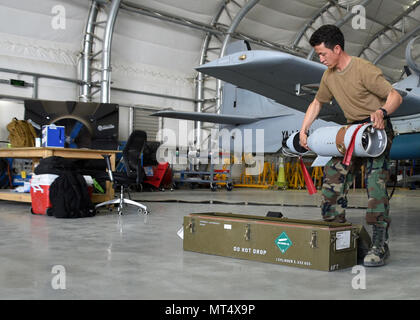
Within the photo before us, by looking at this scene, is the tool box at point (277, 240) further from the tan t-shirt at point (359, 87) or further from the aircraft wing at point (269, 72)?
the aircraft wing at point (269, 72)

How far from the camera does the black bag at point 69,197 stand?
499cm

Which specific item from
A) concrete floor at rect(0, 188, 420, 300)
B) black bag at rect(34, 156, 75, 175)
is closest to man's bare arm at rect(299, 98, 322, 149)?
concrete floor at rect(0, 188, 420, 300)

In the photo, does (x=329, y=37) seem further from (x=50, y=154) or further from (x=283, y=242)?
(x=50, y=154)

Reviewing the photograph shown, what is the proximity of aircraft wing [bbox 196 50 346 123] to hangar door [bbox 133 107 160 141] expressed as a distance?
8.89 m

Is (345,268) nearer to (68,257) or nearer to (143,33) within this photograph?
(68,257)

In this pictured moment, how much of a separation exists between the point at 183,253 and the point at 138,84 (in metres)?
11.0

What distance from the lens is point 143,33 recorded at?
1319 centimetres

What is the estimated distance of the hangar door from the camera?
13.3 metres

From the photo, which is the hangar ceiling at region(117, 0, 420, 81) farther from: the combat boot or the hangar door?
the combat boot

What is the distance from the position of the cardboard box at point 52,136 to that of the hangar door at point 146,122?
7.18m

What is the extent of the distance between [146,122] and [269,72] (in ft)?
32.5

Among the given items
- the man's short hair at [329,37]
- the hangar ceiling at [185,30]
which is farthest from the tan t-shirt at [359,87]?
the hangar ceiling at [185,30]

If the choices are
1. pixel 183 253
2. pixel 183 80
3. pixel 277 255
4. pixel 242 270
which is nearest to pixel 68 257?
pixel 183 253

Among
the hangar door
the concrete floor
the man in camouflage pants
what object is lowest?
the concrete floor
